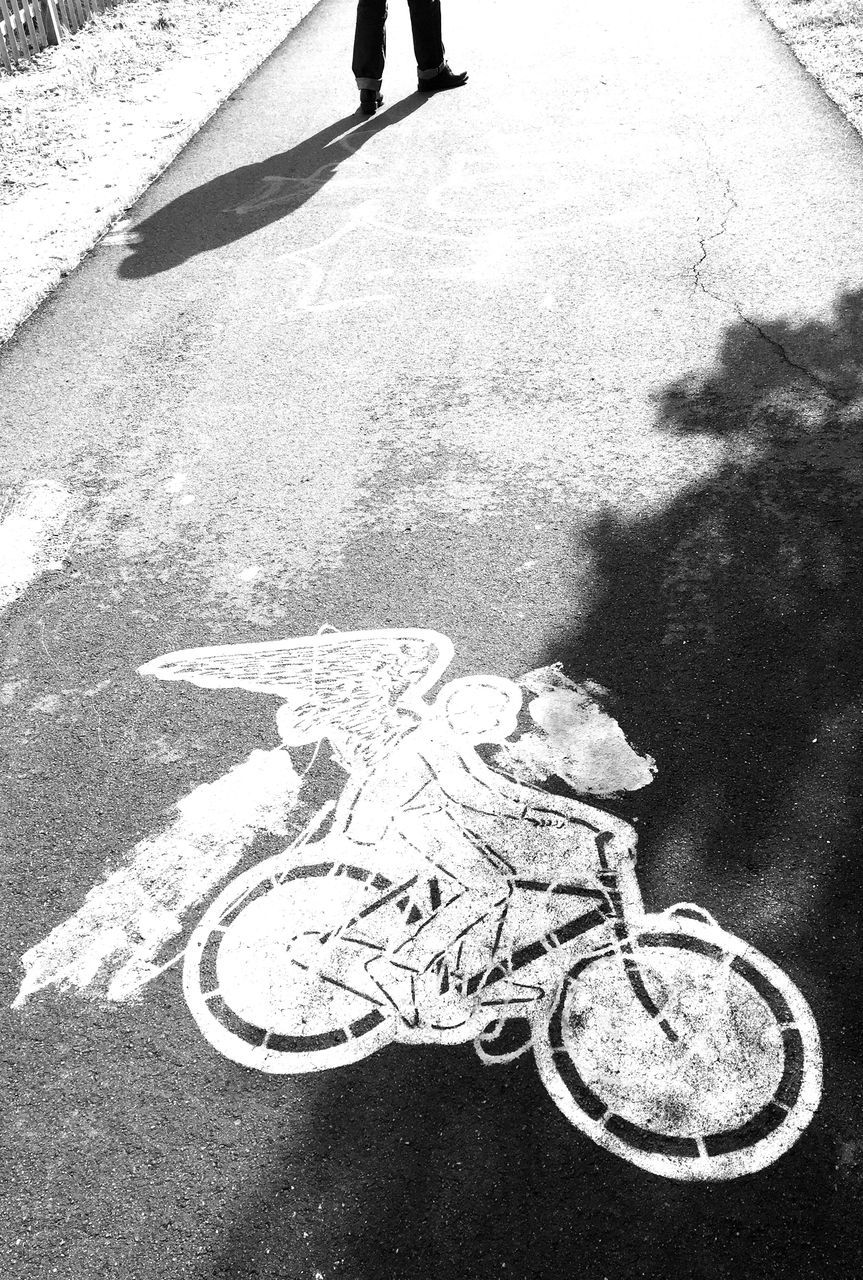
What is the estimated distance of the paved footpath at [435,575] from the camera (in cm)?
218

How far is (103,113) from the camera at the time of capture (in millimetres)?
8977

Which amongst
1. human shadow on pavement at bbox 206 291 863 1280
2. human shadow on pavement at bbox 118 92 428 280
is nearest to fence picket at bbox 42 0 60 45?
human shadow on pavement at bbox 118 92 428 280

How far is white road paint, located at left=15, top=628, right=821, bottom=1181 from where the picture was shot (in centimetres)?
231

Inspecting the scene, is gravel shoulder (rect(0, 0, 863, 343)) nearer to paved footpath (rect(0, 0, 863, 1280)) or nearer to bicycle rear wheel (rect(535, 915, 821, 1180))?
paved footpath (rect(0, 0, 863, 1280))

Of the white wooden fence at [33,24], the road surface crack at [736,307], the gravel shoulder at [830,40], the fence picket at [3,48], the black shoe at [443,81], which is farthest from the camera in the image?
the white wooden fence at [33,24]

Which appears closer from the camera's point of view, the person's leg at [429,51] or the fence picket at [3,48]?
the person's leg at [429,51]

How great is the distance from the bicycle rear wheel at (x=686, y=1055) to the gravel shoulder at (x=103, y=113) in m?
4.94

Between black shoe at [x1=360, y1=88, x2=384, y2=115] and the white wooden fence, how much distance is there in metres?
4.04

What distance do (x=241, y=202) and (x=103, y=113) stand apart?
8.83 feet

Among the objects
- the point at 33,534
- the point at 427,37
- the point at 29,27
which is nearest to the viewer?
the point at 33,534

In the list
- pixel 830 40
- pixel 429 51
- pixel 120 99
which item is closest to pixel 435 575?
pixel 429 51

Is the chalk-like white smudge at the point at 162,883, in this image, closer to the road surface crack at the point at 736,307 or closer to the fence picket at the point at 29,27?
the road surface crack at the point at 736,307

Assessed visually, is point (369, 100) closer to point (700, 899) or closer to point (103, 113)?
point (103, 113)

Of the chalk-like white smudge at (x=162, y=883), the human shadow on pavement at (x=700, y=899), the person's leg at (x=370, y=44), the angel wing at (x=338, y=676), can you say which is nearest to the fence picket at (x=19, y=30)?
the person's leg at (x=370, y=44)
